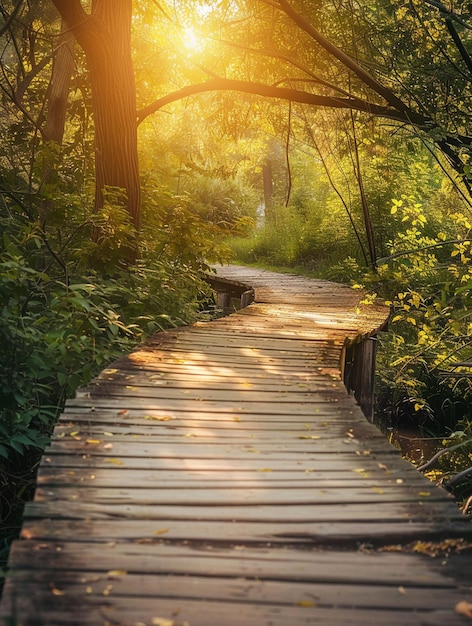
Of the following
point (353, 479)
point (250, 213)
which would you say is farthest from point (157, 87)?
point (250, 213)

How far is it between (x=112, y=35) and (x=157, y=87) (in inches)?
164

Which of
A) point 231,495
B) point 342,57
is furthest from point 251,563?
point 342,57

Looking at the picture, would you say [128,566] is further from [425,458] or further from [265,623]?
[425,458]

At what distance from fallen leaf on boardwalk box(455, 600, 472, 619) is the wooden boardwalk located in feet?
0.08

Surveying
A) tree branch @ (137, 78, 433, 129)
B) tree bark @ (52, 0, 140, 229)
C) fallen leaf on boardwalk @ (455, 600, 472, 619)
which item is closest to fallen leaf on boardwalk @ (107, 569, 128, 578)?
fallen leaf on boardwalk @ (455, 600, 472, 619)

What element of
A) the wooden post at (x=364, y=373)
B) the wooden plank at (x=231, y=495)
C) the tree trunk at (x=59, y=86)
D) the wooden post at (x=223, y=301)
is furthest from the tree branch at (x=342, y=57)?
the wooden post at (x=223, y=301)

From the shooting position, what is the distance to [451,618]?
195 centimetres

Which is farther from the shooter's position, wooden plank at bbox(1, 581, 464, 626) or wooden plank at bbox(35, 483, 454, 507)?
wooden plank at bbox(35, 483, 454, 507)

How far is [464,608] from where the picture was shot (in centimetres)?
199

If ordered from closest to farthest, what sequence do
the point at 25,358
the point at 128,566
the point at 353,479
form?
1. the point at 128,566
2. the point at 353,479
3. the point at 25,358

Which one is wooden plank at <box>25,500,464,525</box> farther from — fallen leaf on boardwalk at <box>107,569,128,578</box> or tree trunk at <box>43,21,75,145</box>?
tree trunk at <box>43,21,75,145</box>

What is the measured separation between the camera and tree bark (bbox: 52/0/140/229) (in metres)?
8.03

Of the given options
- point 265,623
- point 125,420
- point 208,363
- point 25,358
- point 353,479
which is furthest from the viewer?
point 208,363

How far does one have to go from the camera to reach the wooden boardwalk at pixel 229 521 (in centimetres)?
198
